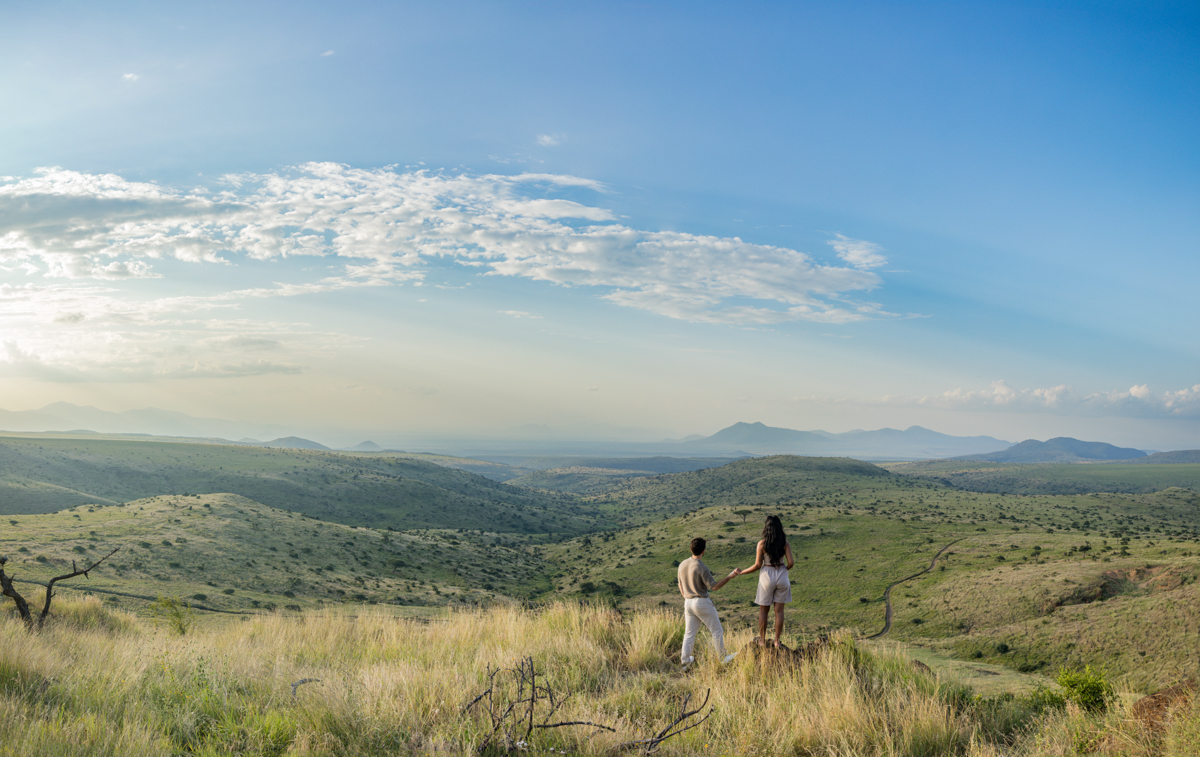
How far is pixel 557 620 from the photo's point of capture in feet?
35.6

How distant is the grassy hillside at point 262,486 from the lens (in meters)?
93.8

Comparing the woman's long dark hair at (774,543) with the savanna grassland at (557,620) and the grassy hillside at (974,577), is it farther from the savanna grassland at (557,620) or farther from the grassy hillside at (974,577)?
the grassy hillside at (974,577)

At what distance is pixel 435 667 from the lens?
24.7 ft

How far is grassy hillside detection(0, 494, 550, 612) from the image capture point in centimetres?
2564

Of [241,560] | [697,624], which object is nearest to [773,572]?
[697,624]

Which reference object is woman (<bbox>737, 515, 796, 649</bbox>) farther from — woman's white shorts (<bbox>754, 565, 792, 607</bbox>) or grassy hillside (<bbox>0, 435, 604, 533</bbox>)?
grassy hillside (<bbox>0, 435, 604, 533</bbox>)

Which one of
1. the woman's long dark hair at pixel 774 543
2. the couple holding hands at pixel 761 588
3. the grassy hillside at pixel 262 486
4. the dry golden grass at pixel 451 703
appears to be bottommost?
the grassy hillside at pixel 262 486

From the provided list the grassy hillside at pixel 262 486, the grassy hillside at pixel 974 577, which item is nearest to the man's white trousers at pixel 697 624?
the grassy hillside at pixel 974 577

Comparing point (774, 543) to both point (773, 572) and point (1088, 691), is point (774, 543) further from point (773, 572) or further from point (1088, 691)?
point (1088, 691)

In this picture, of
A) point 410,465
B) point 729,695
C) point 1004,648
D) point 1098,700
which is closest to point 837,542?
point 1004,648

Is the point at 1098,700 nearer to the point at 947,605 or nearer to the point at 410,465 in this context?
the point at 947,605

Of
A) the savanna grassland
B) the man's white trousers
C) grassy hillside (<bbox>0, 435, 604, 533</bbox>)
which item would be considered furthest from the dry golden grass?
grassy hillside (<bbox>0, 435, 604, 533</bbox>)

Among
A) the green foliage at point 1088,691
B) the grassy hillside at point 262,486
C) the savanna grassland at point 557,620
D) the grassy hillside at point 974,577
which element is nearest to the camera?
the savanna grassland at point 557,620

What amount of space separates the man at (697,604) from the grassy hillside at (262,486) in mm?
93137
